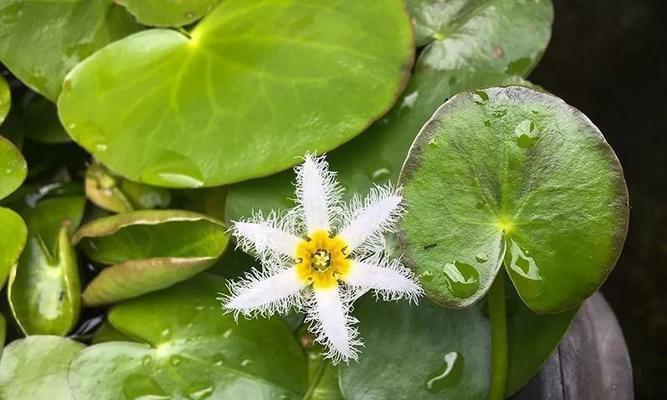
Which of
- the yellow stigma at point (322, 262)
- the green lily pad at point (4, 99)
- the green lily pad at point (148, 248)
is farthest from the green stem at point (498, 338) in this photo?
the green lily pad at point (4, 99)

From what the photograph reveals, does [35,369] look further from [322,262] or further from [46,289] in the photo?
[322,262]

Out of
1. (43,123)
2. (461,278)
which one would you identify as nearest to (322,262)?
(461,278)

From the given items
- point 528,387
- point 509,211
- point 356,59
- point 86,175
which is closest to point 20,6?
point 86,175

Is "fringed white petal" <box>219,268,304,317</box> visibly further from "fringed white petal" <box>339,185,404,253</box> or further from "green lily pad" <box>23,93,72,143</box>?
"green lily pad" <box>23,93,72,143</box>

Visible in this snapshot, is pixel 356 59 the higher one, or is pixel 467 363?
pixel 356 59

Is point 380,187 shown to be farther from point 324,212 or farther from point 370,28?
point 370,28

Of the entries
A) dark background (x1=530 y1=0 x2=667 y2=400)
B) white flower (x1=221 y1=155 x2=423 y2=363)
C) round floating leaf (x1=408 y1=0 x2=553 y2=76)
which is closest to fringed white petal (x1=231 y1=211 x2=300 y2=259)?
white flower (x1=221 y1=155 x2=423 y2=363)

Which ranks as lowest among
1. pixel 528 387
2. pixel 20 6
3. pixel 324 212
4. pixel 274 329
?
pixel 528 387
